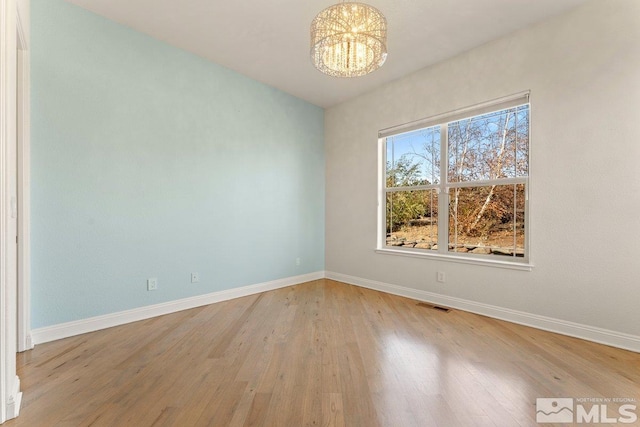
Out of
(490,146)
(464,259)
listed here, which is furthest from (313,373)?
(490,146)

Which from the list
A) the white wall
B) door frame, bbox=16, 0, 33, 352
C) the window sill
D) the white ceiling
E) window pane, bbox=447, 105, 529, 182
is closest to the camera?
door frame, bbox=16, 0, 33, 352

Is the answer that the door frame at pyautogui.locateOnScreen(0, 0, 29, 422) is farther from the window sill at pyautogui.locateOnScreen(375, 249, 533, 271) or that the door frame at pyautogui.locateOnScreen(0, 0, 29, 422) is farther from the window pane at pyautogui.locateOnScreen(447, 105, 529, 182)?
the window pane at pyautogui.locateOnScreen(447, 105, 529, 182)

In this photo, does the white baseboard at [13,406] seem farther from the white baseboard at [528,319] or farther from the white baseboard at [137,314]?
the white baseboard at [528,319]

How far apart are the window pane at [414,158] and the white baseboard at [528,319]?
1.46m

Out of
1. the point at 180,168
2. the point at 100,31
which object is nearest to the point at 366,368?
the point at 180,168

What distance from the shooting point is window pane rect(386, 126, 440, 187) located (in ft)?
12.4

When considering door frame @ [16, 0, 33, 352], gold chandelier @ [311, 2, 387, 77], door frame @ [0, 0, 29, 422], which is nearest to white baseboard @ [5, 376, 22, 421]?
A: door frame @ [0, 0, 29, 422]

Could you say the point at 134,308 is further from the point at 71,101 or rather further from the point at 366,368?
the point at 366,368

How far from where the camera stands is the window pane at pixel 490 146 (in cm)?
303

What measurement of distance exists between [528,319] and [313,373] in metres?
2.26

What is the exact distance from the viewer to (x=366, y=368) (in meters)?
2.04

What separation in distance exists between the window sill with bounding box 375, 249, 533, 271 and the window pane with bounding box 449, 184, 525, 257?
5.2 inches

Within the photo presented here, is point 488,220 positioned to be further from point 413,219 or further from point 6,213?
point 6,213

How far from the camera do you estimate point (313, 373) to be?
1.97m
